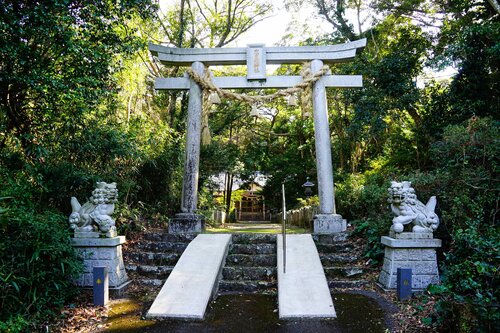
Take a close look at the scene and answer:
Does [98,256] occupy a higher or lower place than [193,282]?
higher

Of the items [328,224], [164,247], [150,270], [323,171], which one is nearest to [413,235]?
[328,224]

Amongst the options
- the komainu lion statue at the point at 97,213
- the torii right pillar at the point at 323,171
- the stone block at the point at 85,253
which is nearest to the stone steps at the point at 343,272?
the torii right pillar at the point at 323,171

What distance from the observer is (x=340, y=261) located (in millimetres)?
5801

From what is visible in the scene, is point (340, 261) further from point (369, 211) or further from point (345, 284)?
point (369, 211)

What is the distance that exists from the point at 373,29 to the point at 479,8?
10.4 ft

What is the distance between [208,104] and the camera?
790cm

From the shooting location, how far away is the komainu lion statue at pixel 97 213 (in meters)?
5.03

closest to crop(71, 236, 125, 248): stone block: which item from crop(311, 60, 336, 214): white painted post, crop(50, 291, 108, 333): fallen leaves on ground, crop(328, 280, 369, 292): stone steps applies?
crop(50, 291, 108, 333): fallen leaves on ground

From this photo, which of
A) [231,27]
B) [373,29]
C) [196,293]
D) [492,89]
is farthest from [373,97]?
[196,293]

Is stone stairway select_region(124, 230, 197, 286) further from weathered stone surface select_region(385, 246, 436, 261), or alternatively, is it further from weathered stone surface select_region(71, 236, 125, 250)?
weathered stone surface select_region(385, 246, 436, 261)

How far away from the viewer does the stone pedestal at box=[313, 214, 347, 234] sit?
7090 millimetres

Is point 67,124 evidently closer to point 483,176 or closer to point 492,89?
point 483,176

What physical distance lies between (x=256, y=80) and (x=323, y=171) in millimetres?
2430

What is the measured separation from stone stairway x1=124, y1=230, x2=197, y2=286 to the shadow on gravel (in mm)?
1309
